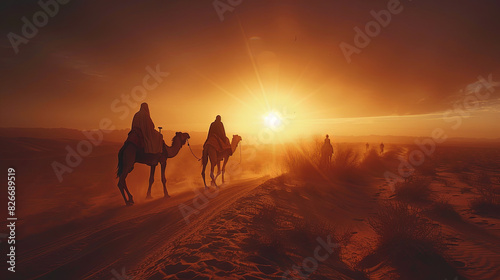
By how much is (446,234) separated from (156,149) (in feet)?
36.0

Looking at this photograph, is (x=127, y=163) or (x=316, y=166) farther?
(x=316, y=166)

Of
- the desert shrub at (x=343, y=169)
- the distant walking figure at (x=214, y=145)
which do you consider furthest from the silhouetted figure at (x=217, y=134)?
the desert shrub at (x=343, y=169)

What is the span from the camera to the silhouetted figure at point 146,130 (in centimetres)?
940

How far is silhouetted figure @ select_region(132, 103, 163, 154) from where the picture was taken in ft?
30.8

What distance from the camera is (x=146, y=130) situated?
9.53 metres

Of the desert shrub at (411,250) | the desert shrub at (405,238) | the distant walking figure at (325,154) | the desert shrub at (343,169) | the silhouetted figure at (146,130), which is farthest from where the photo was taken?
the distant walking figure at (325,154)

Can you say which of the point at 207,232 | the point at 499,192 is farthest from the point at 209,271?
the point at 499,192

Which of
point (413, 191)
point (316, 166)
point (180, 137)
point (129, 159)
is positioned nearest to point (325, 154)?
point (316, 166)

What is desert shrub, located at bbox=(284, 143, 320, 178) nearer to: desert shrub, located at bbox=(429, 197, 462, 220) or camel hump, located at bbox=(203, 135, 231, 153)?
camel hump, located at bbox=(203, 135, 231, 153)

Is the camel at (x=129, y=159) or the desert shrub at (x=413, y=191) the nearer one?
the camel at (x=129, y=159)

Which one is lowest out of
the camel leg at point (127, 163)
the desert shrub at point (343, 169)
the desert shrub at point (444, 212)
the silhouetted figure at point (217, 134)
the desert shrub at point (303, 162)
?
the desert shrub at point (444, 212)

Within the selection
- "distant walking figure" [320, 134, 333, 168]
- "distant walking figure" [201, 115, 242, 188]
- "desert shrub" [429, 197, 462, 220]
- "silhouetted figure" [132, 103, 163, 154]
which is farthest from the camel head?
"desert shrub" [429, 197, 462, 220]

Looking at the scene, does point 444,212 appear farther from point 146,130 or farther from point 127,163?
point 127,163

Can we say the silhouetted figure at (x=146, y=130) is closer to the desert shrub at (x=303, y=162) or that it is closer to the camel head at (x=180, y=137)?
the camel head at (x=180, y=137)
